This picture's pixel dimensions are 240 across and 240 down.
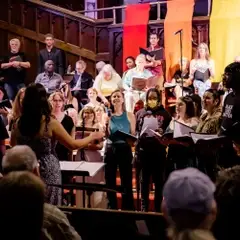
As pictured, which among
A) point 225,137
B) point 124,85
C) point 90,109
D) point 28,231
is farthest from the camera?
point 124,85

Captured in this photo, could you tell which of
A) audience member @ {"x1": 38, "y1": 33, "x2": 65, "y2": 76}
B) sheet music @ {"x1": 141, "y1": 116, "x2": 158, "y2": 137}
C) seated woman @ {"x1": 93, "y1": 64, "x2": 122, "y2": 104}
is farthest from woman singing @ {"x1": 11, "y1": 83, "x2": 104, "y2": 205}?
audience member @ {"x1": 38, "y1": 33, "x2": 65, "y2": 76}

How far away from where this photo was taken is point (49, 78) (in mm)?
8695

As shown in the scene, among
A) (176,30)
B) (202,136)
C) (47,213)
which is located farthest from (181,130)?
(176,30)

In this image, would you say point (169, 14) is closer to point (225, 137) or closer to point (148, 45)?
point (148, 45)

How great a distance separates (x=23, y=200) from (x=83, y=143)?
5.78 feet

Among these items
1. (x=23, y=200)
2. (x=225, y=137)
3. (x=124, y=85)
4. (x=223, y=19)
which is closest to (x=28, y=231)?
(x=23, y=200)

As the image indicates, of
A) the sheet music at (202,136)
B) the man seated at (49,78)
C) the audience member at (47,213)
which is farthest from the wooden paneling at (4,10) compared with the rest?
the audience member at (47,213)

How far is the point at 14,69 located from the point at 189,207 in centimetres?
735

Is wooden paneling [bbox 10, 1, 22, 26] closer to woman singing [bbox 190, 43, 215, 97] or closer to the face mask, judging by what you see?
woman singing [bbox 190, 43, 215, 97]

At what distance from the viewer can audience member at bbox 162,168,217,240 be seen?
164 centimetres

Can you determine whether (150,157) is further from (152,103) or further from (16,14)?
(16,14)

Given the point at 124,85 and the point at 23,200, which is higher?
the point at 23,200

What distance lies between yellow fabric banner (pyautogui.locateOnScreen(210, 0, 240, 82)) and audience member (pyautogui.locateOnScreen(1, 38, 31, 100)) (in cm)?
303

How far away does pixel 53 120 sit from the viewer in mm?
3684
